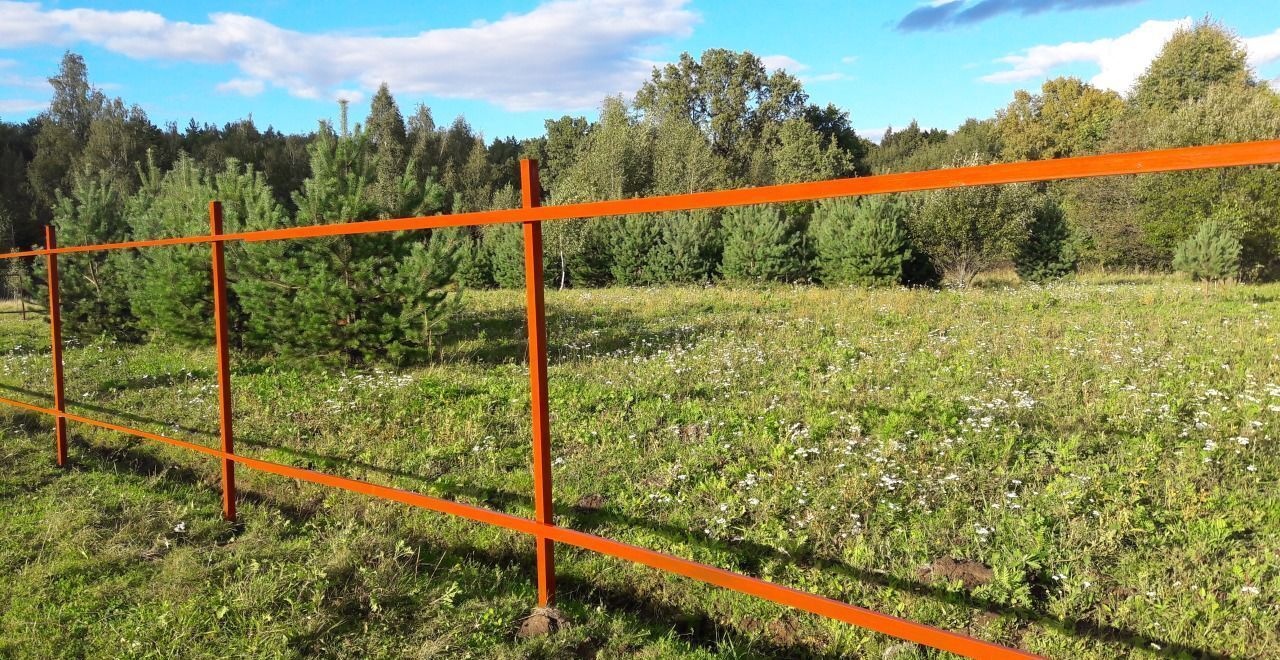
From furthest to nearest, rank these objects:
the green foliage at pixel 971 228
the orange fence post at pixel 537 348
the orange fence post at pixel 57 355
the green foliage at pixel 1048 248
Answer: the green foliage at pixel 1048 248 → the green foliage at pixel 971 228 → the orange fence post at pixel 57 355 → the orange fence post at pixel 537 348

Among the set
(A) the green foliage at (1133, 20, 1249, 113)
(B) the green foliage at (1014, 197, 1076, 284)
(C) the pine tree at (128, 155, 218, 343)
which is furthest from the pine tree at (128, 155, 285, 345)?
(A) the green foliage at (1133, 20, 1249, 113)

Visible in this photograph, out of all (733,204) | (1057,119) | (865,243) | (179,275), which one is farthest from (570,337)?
(1057,119)

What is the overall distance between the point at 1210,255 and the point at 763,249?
30.6 ft

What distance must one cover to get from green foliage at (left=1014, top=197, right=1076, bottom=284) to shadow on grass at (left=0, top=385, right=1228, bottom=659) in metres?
20.1

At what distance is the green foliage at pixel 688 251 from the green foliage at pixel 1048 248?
29.0ft

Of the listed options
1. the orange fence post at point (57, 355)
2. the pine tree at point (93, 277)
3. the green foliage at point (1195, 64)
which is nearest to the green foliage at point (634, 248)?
the pine tree at point (93, 277)

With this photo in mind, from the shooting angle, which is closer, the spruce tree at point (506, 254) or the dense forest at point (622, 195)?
the dense forest at point (622, 195)

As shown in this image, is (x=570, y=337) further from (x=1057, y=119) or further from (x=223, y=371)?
(x=1057, y=119)

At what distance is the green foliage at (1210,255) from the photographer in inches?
543

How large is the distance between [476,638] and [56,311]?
4.98 meters

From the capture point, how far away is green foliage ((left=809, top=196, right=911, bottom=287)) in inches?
678

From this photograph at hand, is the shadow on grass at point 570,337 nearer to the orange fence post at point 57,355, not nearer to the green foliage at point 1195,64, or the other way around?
the orange fence post at point 57,355

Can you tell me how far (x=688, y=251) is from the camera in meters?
20.6

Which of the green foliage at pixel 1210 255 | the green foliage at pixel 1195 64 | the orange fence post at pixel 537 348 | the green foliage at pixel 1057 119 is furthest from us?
the green foliage at pixel 1057 119
